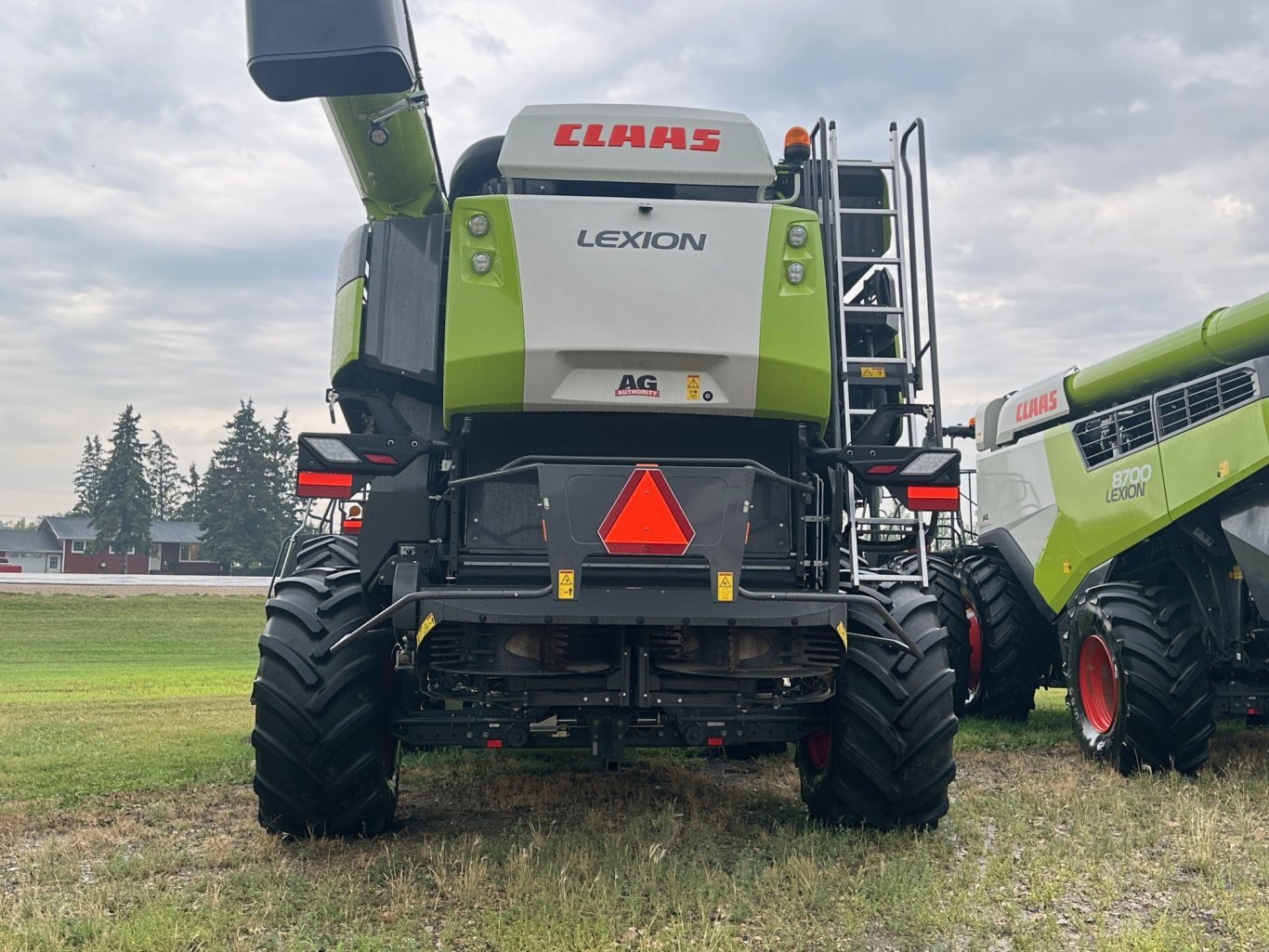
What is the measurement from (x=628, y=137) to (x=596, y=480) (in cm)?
182

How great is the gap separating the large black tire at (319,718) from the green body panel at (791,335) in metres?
→ 2.02

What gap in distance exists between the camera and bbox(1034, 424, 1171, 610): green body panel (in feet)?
24.4

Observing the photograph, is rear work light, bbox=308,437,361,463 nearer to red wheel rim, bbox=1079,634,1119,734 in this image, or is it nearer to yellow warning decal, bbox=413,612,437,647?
yellow warning decal, bbox=413,612,437,647

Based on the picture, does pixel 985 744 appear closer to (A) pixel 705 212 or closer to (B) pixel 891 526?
(B) pixel 891 526

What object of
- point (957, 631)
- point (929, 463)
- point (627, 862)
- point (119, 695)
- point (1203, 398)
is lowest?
point (119, 695)

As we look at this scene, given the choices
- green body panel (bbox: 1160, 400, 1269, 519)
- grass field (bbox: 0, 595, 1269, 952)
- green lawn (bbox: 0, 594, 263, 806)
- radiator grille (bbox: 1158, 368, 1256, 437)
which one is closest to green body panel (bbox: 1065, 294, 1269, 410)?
radiator grille (bbox: 1158, 368, 1256, 437)

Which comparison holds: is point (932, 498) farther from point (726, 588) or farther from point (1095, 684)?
point (1095, 684)

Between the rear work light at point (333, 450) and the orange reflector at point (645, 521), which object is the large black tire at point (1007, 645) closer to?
the orange reflector at point (645, 521)

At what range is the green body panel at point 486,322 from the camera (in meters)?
4.98

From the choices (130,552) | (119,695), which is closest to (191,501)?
(130,552)

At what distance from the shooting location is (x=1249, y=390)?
22.4 ft

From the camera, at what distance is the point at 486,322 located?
16.4 feet

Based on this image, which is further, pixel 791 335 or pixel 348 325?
pixel 348 325

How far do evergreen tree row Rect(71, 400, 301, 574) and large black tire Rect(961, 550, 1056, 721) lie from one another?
61.7 metres
